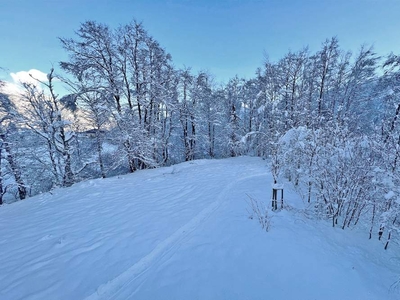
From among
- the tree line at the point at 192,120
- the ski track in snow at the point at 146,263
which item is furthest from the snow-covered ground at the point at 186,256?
the tree line at the point at 192,120

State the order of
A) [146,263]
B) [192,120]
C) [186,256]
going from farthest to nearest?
1. [192,120]
2. [186,256]
3. [146,263]

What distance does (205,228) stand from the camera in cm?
398

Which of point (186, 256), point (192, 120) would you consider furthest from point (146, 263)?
point (192, 120)

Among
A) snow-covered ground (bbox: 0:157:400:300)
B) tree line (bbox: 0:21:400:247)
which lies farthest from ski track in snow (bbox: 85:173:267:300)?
tree line (bbox: 0:21:400:247)

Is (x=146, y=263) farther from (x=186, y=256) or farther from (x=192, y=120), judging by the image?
(x=192, y=120)

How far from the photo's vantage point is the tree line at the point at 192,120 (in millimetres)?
3895

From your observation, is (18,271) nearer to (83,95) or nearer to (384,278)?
(384,278)

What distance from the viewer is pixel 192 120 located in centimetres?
1752

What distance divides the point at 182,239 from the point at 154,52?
501 inches

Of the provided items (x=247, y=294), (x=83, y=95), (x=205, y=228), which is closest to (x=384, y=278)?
(x=247, y=294)

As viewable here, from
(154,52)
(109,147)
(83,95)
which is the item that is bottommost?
(109,147)

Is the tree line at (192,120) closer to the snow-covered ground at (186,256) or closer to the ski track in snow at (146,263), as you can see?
the snow-covered ground at (186,256)

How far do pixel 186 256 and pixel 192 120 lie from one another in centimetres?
1525

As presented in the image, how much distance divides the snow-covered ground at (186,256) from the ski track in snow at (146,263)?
0.01 metres
